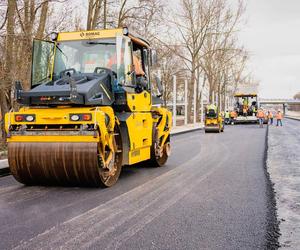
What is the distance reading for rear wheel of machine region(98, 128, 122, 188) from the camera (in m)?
7.00

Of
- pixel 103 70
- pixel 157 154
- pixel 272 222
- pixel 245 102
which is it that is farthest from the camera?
pixel 245 102

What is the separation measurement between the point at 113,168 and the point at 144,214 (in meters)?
2.13

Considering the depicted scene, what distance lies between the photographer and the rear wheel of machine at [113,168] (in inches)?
276

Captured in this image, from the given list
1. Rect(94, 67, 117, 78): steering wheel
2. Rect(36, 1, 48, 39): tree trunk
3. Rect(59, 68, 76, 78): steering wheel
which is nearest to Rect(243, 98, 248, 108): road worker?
Rect(36, 1, 48, 39): tree trunk

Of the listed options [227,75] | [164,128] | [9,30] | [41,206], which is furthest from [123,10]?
[227,75]

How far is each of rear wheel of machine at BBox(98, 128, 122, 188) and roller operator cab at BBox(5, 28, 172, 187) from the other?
→ 0.02m

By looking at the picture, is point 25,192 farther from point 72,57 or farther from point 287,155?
point 287,155

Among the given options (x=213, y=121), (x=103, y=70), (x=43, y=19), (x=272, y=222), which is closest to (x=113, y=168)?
(x=103, y=70)

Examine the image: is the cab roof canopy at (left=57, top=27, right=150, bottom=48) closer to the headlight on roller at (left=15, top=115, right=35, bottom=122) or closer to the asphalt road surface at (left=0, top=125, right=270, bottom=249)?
the headlight on roller at (left=15, top=115, right=35, bottom=122)

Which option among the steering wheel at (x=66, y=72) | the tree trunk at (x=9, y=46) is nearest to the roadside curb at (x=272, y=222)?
the steering wheel at (x=66, y=72)

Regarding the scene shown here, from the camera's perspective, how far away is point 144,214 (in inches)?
215

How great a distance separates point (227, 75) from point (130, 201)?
53.9m

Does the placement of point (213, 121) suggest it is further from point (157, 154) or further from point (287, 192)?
point (287, 192)

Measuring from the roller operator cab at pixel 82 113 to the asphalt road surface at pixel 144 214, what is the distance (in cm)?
41
